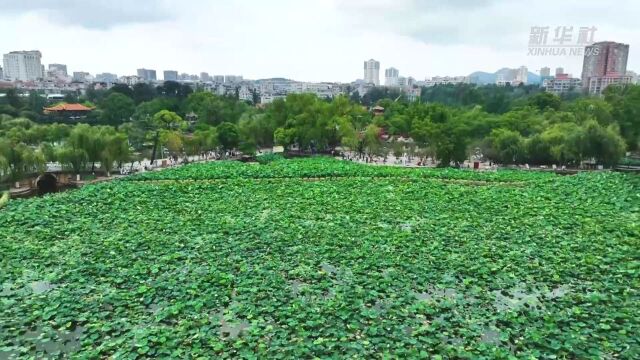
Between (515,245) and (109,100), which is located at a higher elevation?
(109,100)

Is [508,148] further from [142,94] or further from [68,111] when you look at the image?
[142,94]

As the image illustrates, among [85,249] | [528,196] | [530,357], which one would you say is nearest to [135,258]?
[85,249]

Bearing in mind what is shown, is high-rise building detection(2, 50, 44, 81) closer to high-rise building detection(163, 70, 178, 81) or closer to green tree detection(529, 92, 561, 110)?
high-rise building detection(163, 70, 178, 81)

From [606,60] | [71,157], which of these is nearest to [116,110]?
[71,157]

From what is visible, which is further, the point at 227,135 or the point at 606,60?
the point at 606,60

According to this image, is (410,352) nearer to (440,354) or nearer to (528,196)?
(440,354)

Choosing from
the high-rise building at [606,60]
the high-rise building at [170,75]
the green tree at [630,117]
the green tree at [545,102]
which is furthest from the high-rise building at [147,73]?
the green tree at [630,117]
